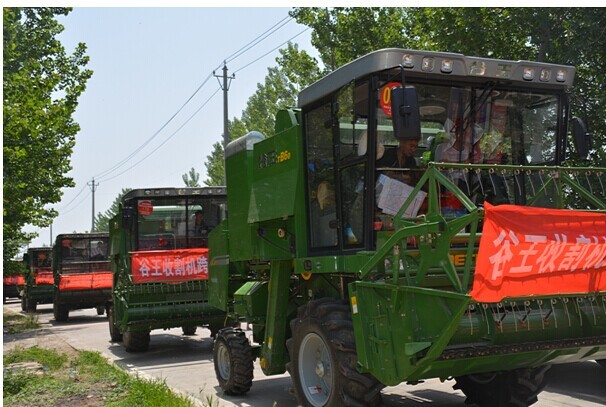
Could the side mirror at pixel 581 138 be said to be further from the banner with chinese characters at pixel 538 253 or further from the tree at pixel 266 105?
the tree at pixel 266 105

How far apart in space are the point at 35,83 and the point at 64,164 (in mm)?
5897

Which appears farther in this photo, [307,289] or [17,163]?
[17,163]

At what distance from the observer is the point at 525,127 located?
21.9 feet

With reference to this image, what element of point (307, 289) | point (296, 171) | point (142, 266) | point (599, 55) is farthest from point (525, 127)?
point (142, 266)

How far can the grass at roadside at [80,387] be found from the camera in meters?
7.61

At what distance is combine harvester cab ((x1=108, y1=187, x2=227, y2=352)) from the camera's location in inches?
503

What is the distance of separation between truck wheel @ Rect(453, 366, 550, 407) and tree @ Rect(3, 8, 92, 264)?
11727 millimetres

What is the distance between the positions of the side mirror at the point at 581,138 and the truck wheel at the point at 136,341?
9.43m

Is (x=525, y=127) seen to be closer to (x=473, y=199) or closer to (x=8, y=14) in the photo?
(x=473, y=199)

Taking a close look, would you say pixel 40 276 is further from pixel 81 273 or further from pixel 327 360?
pixel 327 360

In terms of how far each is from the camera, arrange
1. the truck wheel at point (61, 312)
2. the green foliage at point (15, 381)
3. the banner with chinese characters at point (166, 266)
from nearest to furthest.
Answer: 1. the green foliage at point (15, 381)
2. the banner with chinese characters at point (166, 266)
3. the truck wheel at point (61, 312)

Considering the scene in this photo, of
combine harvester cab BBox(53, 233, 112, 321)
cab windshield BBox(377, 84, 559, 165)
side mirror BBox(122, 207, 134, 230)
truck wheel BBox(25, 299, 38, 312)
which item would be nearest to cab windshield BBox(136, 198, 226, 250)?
side mirror BBox(122, 207, 134, 230)

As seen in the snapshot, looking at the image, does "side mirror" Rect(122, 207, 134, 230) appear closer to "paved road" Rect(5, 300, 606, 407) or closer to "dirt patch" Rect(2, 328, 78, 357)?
"paved road" Rect(5, 300, 606, 407)

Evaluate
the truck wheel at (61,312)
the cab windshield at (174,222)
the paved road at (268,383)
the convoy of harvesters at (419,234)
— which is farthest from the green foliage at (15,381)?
the truck wheel at (61,312)
